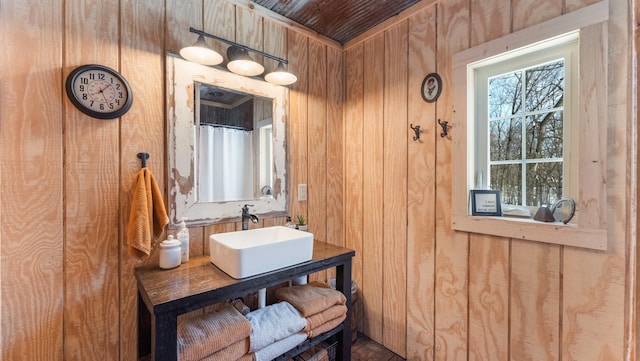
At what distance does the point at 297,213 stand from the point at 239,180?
48cm

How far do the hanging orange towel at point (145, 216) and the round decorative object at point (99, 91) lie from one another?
0.30 metres

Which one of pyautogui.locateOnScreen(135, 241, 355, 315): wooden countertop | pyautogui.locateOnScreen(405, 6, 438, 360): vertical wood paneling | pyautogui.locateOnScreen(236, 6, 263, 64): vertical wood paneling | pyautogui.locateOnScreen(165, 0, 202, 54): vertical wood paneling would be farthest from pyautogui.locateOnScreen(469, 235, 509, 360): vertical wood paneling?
pyautogui.locateOnScreen(165, 0, 202, 54): vertical wood paneling

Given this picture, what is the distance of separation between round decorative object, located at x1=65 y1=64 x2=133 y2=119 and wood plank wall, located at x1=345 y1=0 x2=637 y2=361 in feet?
4.85

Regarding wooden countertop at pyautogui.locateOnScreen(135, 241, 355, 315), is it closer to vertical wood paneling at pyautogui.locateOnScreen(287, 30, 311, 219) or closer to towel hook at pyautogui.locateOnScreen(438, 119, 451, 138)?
vertical wood paneling at pyautogui.locateOnScreen(287, 30, 311, 219)

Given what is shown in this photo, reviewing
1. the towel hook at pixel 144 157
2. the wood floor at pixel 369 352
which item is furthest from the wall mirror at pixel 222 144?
the wood floor at pixel 369 352

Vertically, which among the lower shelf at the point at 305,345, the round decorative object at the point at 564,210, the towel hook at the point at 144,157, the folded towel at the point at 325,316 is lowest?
the lower shelf at the point at 305,345

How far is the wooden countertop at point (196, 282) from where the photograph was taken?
960 millimetres

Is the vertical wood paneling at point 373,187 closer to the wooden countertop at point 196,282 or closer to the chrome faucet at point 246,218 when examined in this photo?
the wooden countertop at point 196,282

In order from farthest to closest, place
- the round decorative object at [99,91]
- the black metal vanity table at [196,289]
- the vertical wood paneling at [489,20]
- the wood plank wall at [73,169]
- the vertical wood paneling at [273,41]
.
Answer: the vertical wood paneling at [273,41], the vertical wood paneling at [489,20], the round decorative object at [99,91], the wood plank wall at [73,169], the black metal vanity table at [196,289]

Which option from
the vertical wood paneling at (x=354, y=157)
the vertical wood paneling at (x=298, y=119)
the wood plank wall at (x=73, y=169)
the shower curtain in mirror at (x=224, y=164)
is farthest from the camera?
the vertical wood paneling at (x=354, y=157)

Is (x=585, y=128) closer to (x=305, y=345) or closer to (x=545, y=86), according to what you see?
(x=545, y=86)

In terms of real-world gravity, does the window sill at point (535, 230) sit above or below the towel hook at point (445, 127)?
below

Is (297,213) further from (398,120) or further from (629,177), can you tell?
(629,177)

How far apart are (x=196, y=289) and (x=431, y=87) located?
5.38 ft
